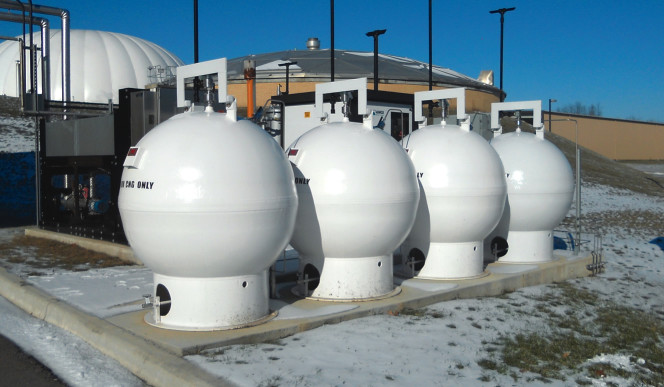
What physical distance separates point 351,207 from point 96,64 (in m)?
39.1

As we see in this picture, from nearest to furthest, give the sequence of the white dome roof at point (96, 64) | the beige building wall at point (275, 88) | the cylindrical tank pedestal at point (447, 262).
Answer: the cylindrical tank pedestal at point (447, 262) < the beige building wall at point (275, 88) < the white dome roof at point (96, 64)

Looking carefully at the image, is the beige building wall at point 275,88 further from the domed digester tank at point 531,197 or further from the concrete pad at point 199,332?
the concrete pad at point 199,332

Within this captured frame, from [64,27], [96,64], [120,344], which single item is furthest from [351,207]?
[96,64]

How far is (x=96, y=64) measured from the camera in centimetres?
4278

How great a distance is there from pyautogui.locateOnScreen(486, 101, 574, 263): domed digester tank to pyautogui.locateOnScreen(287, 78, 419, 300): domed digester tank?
11.9ft

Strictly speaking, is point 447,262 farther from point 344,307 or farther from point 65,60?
point 65,60

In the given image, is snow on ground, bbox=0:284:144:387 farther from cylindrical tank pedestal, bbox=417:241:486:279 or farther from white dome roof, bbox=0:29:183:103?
white dome roof, bbox=0:29:183:103

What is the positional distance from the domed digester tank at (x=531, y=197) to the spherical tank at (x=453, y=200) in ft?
4.52

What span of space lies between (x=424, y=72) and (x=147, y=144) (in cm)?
3478

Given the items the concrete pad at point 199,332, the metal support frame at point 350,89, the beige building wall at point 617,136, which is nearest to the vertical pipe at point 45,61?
the concrete pad at point 199,332

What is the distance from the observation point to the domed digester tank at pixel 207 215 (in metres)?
6.84

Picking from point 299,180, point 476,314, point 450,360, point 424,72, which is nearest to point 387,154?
point 299,180

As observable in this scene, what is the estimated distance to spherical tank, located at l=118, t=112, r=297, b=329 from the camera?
6.84 m

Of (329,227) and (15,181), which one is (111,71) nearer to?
(15,181)
